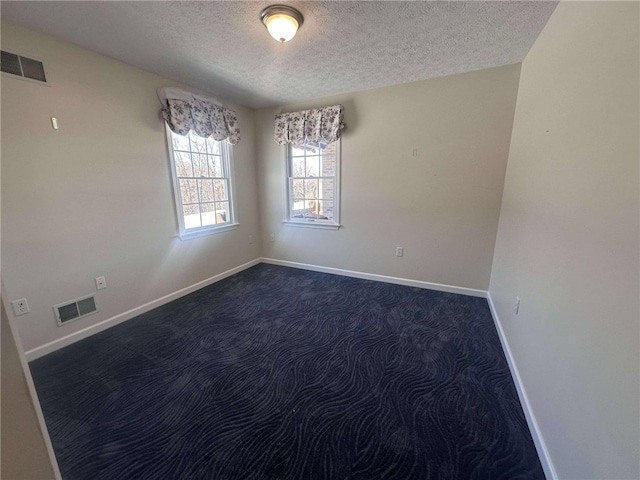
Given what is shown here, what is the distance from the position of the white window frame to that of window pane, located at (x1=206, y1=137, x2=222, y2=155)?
0.91 metres

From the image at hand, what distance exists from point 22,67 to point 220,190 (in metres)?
1.97

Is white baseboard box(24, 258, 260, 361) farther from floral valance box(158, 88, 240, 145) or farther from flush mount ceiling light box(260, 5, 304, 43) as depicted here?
flush mount ceiling light box(260, 5, 304, 43)

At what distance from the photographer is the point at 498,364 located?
1986mm

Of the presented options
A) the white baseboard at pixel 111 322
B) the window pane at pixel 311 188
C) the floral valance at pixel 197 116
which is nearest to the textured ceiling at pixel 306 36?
the floral valance at pixel 197 116

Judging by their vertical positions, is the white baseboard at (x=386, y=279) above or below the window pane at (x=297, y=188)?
below

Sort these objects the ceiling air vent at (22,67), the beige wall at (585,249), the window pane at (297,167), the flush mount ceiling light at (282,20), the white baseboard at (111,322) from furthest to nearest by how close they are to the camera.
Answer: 1. the window pane at (297,167)
2. the white baseboard at (111,322)
3. the ceiling air vent at (22,67)
4. the flush mount ceiling light at (282,20)
5. the beige wall at (585,249)

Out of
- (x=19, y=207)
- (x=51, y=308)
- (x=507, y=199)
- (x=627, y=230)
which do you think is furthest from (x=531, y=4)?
(x=51, y=308)

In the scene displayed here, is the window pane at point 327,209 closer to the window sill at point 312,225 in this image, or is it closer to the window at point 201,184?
the window sill at point 312,225

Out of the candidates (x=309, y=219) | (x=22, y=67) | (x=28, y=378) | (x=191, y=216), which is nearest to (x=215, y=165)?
(x=191, y=216)

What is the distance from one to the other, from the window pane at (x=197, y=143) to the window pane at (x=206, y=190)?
0.37 metres

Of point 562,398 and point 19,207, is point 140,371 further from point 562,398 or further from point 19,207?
point 562,398

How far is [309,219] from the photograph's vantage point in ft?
12.9

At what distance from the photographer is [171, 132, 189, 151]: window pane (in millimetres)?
2918

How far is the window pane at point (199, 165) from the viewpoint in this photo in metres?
3.20
